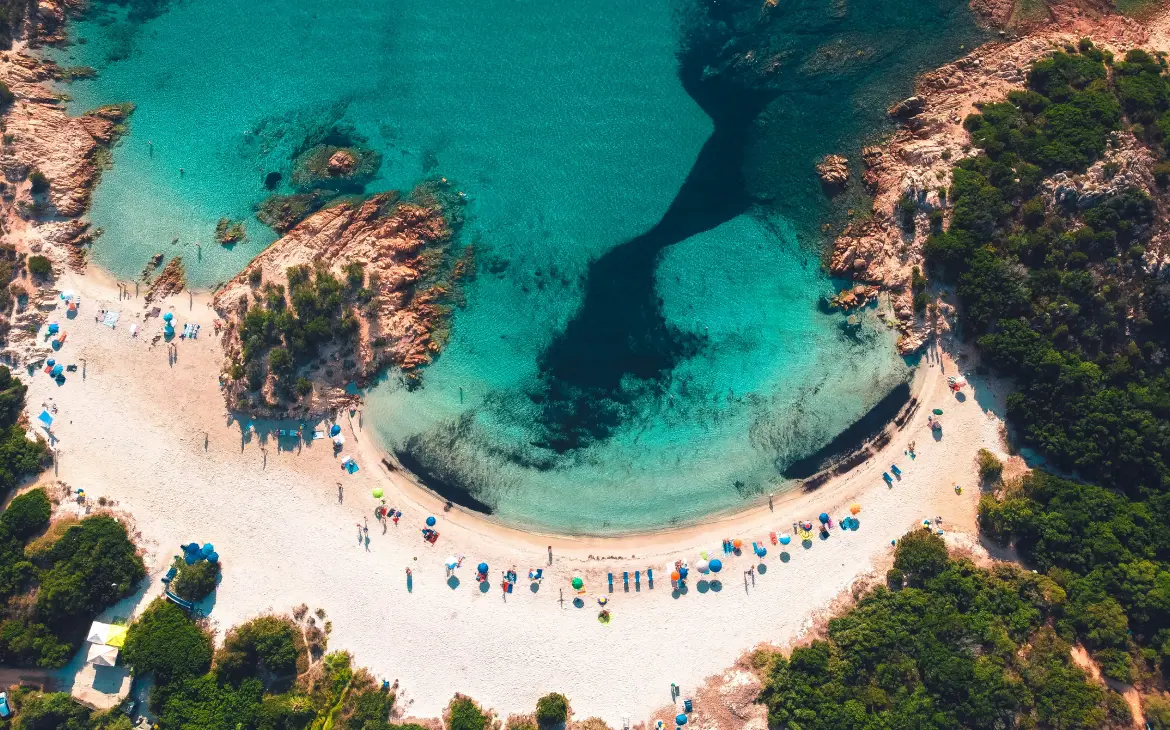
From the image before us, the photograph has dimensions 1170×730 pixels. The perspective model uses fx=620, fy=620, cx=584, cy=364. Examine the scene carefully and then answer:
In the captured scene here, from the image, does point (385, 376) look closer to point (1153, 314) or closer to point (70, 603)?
point (70, 603)

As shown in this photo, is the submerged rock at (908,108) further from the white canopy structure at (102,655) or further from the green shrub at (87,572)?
the white canopy structure at (102,655)

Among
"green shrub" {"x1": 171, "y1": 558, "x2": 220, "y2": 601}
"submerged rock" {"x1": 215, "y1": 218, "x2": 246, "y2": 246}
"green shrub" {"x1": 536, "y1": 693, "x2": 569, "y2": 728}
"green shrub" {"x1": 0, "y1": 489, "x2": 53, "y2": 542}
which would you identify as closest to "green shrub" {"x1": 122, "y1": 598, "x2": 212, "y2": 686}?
"green shrub" {"x1": 171, "y1": 558, "x2": 220, "y2": 601}

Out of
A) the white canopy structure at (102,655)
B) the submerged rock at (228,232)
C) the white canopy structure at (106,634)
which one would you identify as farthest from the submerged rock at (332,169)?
the white canopy structure at (102,655)

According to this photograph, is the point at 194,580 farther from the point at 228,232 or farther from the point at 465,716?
the point at 228,232

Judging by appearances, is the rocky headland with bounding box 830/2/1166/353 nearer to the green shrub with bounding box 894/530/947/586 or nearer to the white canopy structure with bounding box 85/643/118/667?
the green shrub with bounding box 894/530/947/586

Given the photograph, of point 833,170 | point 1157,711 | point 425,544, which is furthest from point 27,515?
point 1157,711
